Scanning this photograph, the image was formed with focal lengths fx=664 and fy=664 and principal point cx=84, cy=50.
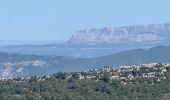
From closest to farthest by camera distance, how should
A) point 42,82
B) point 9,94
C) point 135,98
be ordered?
point 135,98
point 9,94
point 42,82

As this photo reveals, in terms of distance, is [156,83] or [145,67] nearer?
[156,83]

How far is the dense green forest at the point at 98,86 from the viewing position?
60394 millimetres

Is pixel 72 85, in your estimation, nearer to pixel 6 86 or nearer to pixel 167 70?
pixel 6 86

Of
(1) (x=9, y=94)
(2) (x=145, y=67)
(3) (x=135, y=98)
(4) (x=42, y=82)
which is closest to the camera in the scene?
(3) (x=135, y=98)

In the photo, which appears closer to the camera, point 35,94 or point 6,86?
point 35,94

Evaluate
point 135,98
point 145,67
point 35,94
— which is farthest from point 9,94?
point 145,67

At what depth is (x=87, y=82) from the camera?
67.1m

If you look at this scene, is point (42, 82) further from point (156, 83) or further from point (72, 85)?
point (156, 83)

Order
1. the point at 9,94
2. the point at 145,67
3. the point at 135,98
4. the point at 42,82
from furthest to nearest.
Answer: the point at 145,67, the point at 42,82, the point at 9,94, the point at 135,98

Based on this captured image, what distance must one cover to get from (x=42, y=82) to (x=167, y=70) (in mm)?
13656

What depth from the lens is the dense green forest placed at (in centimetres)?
6039

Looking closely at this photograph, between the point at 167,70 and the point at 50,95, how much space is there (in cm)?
1611

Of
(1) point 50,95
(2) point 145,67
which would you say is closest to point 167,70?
(2) point 145,67

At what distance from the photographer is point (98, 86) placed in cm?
6531
